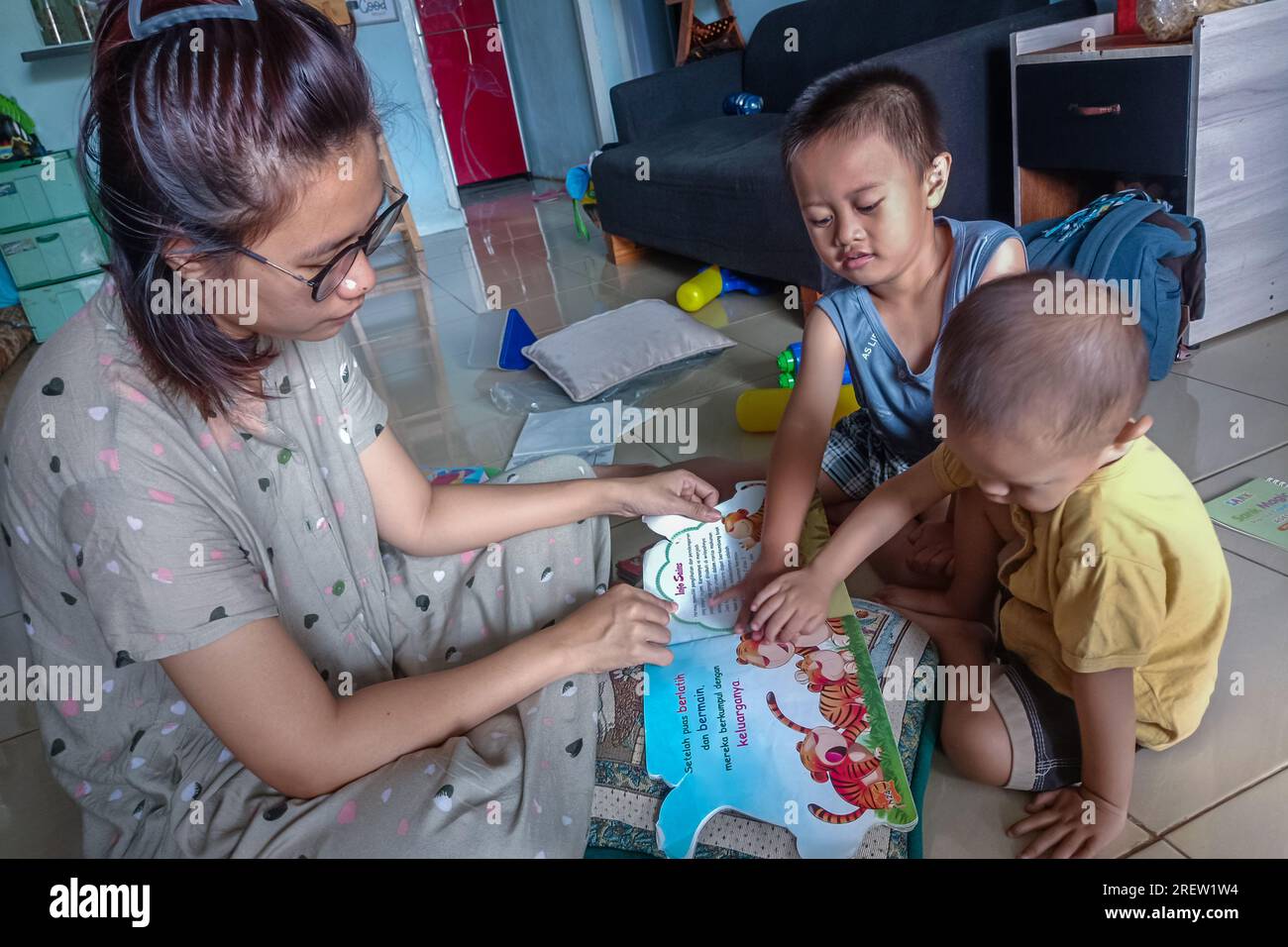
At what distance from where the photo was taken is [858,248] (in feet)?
3.66

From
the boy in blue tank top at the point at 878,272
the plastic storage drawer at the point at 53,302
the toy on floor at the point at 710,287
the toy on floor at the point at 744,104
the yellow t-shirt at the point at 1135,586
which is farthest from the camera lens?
the plastic storage drawer at the point at 53,302

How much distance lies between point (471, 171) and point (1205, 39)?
201 inches

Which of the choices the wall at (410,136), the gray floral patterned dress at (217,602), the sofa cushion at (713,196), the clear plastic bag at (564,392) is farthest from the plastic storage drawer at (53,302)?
the gray floral patterned dress at (217,602)

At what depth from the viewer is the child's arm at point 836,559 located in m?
0.94

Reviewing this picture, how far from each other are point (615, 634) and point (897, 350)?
58 centimetres

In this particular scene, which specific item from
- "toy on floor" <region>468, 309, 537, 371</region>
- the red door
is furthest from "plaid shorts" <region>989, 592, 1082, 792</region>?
the red door

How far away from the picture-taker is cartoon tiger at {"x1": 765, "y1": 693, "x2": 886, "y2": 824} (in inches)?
31.5

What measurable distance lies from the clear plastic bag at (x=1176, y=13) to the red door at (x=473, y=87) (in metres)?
4.57

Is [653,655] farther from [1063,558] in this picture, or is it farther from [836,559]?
[1063,558]

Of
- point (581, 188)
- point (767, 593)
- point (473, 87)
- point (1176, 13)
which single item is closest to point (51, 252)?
point (581, 188)

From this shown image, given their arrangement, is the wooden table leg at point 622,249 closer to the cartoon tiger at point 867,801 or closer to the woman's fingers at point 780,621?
the woman's fingers at point 780,621

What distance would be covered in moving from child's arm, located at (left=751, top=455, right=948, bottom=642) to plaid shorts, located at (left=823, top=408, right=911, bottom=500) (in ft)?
1.33

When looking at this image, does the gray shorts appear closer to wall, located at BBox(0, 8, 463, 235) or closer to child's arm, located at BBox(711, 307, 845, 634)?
child's arm, located at BBox(711, 307, 845, 634)
